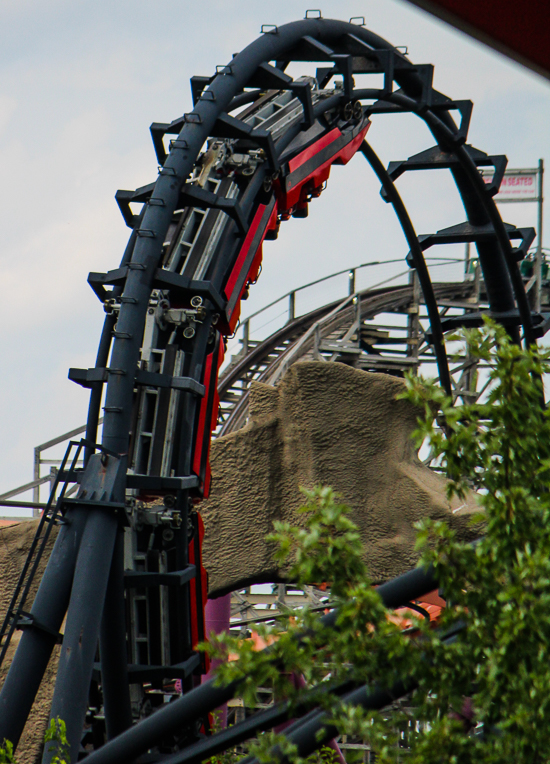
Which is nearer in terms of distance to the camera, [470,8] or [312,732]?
[470,8]

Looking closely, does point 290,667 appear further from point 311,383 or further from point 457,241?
point 457,241

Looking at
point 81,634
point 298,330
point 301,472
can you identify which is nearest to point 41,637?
point 81,634

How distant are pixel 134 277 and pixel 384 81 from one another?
3865 millimetres

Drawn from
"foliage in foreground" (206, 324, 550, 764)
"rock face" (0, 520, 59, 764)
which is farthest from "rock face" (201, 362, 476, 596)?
"foliage in foreground" (206, 324, 550, 764)

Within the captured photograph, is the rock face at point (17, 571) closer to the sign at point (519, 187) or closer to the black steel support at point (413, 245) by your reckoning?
the black steel support at point (413, 245)

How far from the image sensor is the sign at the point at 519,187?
50.9ft

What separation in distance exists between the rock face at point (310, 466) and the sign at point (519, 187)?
25.0 feet

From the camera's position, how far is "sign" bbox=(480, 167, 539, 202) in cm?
1552

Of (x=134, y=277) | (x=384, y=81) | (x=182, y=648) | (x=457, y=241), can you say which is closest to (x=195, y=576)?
(x=182, y=648)

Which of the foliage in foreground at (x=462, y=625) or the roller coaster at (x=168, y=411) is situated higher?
the roller coaster at (x=168, y=411)

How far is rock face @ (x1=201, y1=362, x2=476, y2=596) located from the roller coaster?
203cm

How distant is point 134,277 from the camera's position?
18.4 feet

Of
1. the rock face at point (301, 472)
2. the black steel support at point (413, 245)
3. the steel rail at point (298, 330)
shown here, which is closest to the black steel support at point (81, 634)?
the rock face at point (301, 472)

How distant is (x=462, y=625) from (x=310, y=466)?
629cm
